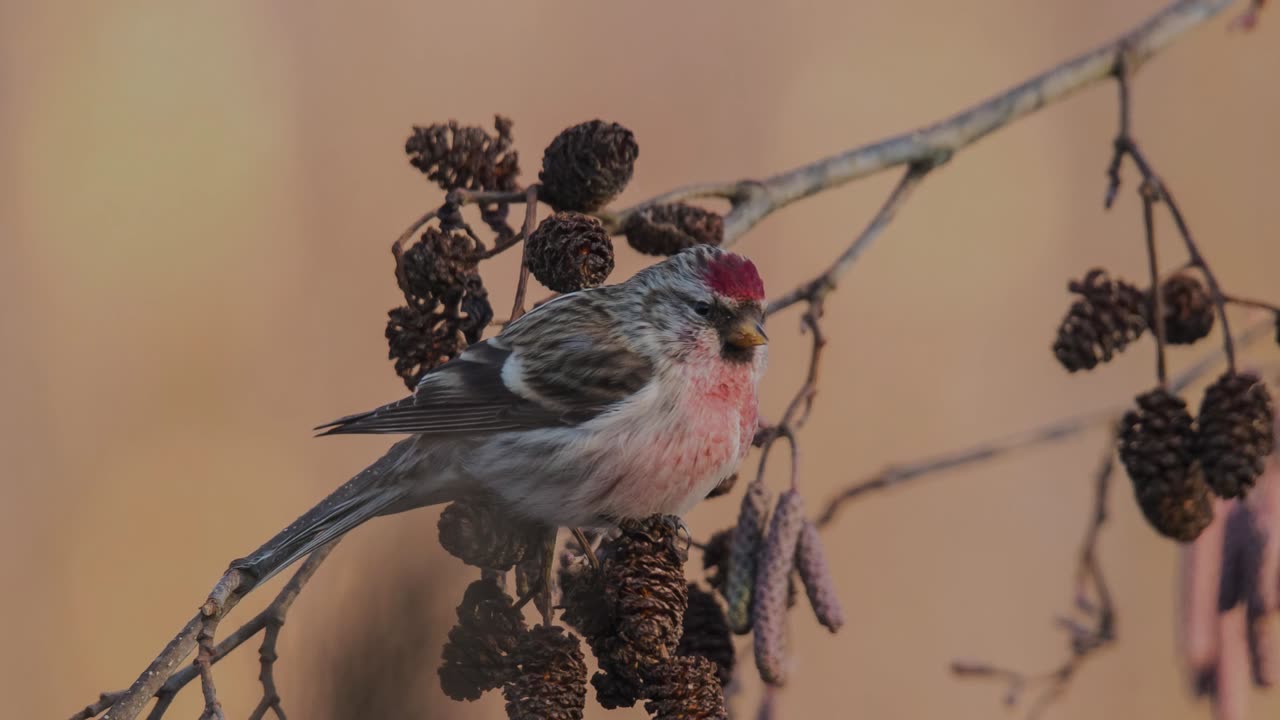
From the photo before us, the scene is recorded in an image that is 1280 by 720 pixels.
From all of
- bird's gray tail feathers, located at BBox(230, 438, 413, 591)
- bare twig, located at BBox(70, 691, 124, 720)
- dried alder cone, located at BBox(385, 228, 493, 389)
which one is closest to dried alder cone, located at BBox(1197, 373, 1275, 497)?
dried alder cone, located at BBox(385, 228, 493, 389)

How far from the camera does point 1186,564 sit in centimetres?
180

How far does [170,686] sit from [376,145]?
2630 mm

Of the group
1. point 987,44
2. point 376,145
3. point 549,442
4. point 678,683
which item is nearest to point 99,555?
point 376,145

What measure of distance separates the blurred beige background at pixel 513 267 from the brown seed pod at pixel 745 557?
145 centimetres

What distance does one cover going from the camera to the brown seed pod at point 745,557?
149cm

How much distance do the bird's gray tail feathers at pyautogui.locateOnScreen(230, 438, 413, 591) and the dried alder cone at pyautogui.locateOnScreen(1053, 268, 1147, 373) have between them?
0.79 meters

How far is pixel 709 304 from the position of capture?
1.78 m

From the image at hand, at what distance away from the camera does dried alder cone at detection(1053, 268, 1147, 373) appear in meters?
1.59

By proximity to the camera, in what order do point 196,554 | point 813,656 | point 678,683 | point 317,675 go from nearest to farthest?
point 317,675 < point 678,683 < point 196,554 < point 813,656

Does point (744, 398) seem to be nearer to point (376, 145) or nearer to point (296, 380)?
point (296, 380)

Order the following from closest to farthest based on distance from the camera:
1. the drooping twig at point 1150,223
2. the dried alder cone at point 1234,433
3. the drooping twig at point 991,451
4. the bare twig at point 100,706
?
the bare twig at point 100,706 → the dried alder cone at point 1234,433 → the drooping twig at point 1150,223 → the drooping twig at point 991,451

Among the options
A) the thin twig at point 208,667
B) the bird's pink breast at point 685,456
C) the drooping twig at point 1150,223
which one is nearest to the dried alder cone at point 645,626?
the bird's pink breast at point 685,456

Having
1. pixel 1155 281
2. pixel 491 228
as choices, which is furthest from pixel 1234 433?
pixel 491 228

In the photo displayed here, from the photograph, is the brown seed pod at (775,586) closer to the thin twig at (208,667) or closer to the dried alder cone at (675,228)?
the dried alder cone at (675,228)
